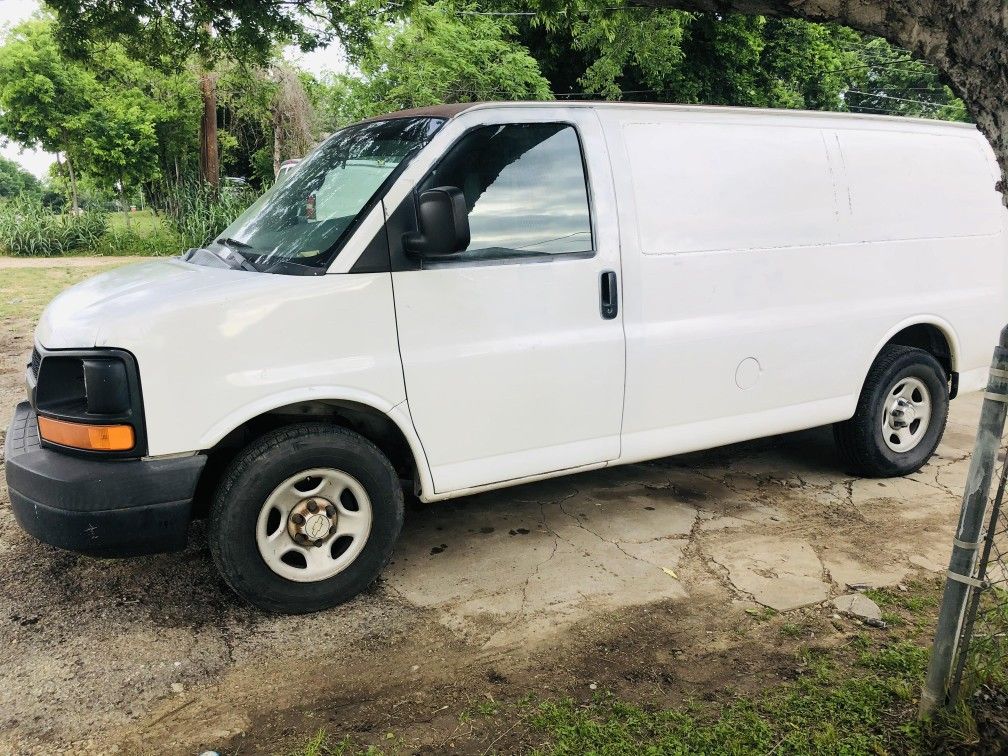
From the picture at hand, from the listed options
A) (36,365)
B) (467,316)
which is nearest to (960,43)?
(467,316)

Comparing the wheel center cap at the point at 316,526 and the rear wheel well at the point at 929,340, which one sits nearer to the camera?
the wheel center cap at the point at 316,526

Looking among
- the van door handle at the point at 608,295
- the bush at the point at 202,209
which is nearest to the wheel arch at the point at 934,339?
the van door handle at the point at 608,295

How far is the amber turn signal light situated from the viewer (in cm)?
321

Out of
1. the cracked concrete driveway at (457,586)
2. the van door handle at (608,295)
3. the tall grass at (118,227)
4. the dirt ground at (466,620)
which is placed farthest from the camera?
the tall grass at (118,227)

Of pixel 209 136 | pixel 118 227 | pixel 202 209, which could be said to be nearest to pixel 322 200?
pixel 202 209

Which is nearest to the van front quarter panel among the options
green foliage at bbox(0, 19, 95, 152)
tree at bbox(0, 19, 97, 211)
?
tree at bbox(0, 19, 97, 211)

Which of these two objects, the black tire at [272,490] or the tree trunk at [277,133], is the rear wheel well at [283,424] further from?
the tree trunk at [277,133]

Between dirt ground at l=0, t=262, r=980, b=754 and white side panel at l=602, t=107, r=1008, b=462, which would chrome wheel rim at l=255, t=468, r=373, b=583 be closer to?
dirt ground at l=0, t=262, r=980, b=754

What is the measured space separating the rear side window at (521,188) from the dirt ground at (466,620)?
155 cm

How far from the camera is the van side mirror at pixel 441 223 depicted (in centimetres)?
343

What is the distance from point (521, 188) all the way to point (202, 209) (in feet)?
51.9

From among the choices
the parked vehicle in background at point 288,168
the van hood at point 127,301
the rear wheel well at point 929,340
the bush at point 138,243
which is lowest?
the rear wheel well at point 929,340

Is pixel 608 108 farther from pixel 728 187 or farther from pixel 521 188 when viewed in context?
pixel 728 187

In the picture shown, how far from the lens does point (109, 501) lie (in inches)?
127
